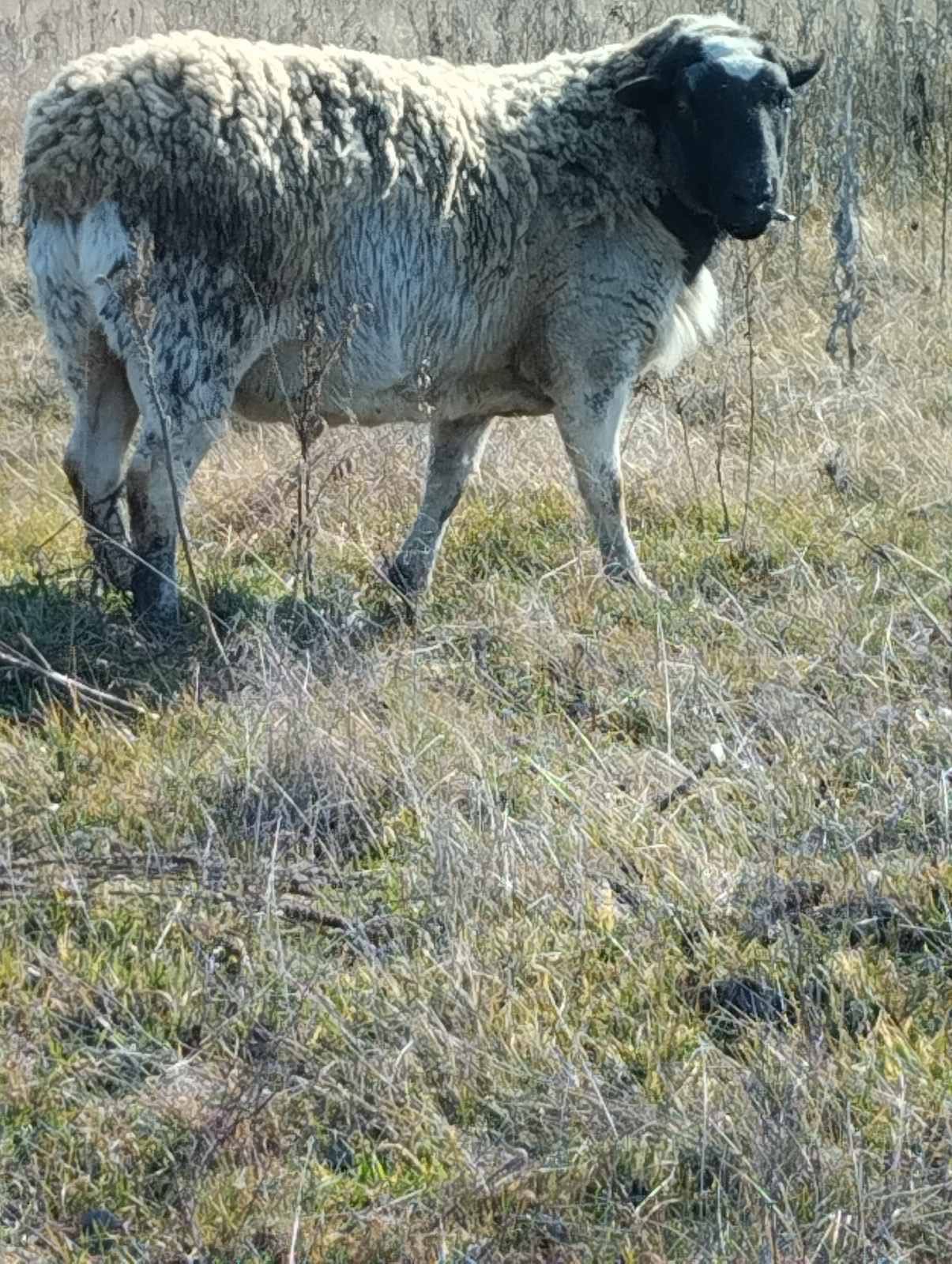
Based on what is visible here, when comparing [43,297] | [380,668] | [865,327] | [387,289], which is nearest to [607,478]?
[387,289]

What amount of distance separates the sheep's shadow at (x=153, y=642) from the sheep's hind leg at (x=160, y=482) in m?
0.10

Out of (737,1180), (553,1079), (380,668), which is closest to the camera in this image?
(737,1180)

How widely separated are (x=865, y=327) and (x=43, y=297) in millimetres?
4795

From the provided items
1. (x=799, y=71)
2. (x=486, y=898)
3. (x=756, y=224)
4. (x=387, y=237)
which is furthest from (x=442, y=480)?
(x=486, y=898)

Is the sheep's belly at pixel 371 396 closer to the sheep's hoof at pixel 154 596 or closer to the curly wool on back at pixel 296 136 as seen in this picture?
the curly wool on back at pixel 296 136

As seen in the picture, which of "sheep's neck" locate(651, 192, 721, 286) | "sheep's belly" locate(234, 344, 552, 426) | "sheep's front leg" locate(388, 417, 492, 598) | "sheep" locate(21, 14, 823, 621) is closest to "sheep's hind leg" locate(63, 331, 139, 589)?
"sheep" locate(21, 14, 823, 621)

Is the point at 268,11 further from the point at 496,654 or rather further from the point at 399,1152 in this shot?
the point at 399,1152

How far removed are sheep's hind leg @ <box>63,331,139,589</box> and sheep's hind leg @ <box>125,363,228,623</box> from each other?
9cm

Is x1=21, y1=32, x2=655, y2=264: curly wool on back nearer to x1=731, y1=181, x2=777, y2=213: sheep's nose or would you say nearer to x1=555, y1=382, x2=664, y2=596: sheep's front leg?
x1=731, y1=181, x2=777, y2=213: sheep's nose

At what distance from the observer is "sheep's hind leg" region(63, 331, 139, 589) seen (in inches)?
216

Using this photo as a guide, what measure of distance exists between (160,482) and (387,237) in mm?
1094

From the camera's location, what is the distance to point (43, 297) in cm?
528

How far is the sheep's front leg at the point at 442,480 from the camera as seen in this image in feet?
20.3

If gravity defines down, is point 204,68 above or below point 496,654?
above
